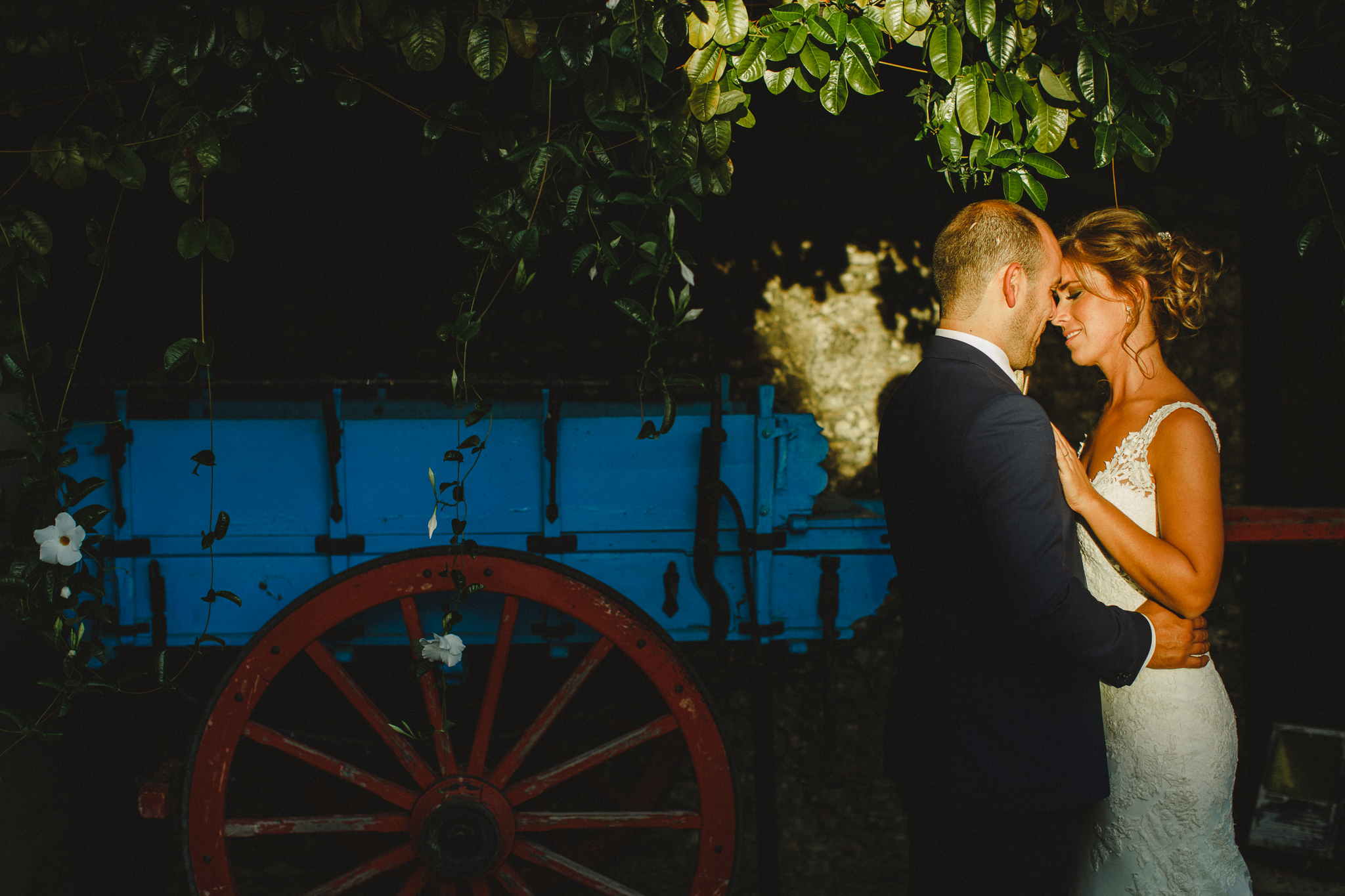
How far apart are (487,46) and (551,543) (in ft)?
3.68

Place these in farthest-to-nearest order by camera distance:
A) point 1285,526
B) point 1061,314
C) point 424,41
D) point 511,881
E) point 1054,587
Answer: point 1285,526, point 511,881, point 1061,314, point 424,41, point 1054,587

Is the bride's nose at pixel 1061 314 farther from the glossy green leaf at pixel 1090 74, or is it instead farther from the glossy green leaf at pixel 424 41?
the glossy green leaf at pixel 424 41

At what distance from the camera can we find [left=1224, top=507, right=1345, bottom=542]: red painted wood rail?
2.25 metres

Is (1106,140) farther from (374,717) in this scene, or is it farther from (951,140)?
(374,717)

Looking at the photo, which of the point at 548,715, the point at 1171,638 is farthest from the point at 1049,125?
the point at 548,715

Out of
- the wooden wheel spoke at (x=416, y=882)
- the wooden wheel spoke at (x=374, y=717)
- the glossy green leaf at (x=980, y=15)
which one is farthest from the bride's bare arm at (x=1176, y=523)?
the wooden wheel spoke at (x=416, y=882)

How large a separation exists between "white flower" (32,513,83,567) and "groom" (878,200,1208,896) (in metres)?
1.67

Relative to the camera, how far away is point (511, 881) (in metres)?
1.95

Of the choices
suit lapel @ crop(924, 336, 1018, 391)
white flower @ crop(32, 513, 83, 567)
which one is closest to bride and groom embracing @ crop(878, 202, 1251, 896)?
suit lapel @ crop(924, 336, 1018, 391)

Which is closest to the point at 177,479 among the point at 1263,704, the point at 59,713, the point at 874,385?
the point at 59,713

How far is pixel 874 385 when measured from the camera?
3340 mm

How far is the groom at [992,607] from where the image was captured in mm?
1347

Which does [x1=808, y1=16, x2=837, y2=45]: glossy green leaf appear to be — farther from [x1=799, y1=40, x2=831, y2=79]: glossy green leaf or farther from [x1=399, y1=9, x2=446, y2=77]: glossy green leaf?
[x1=399, y1=9, x2=446, y2=77]: glossy green leaf

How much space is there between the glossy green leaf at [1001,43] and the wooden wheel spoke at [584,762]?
5.42 feet
